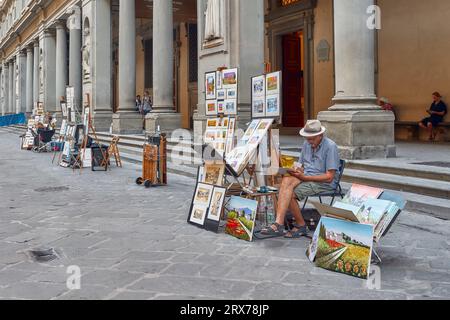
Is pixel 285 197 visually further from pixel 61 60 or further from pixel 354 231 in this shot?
pixel 61 60

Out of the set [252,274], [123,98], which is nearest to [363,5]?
[252,274]

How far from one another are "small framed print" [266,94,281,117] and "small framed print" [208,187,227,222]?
3.66 ft

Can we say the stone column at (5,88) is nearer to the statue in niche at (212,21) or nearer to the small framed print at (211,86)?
the statue in niche at (212,21)

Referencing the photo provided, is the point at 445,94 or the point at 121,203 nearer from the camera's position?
the point at 121,203

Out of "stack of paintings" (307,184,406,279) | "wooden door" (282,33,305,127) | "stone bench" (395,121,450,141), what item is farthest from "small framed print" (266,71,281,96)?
"wooden door" (282,33,305,127)

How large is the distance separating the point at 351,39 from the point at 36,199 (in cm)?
564

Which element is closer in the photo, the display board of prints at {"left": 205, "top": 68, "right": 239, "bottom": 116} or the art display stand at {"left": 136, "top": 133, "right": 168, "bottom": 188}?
the display board of prints at {"left": 205, "top": 68, "right": 239, "bottom": 116}

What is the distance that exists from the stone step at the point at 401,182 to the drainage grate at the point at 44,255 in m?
4.36

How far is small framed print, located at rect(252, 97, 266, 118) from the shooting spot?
6.04m

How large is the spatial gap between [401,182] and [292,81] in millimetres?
11483

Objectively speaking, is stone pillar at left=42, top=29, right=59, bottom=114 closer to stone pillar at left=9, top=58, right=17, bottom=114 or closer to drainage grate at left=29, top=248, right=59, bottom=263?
stone pillar at left=9, top=58, right=17, bottom=114

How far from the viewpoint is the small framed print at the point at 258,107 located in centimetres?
604
